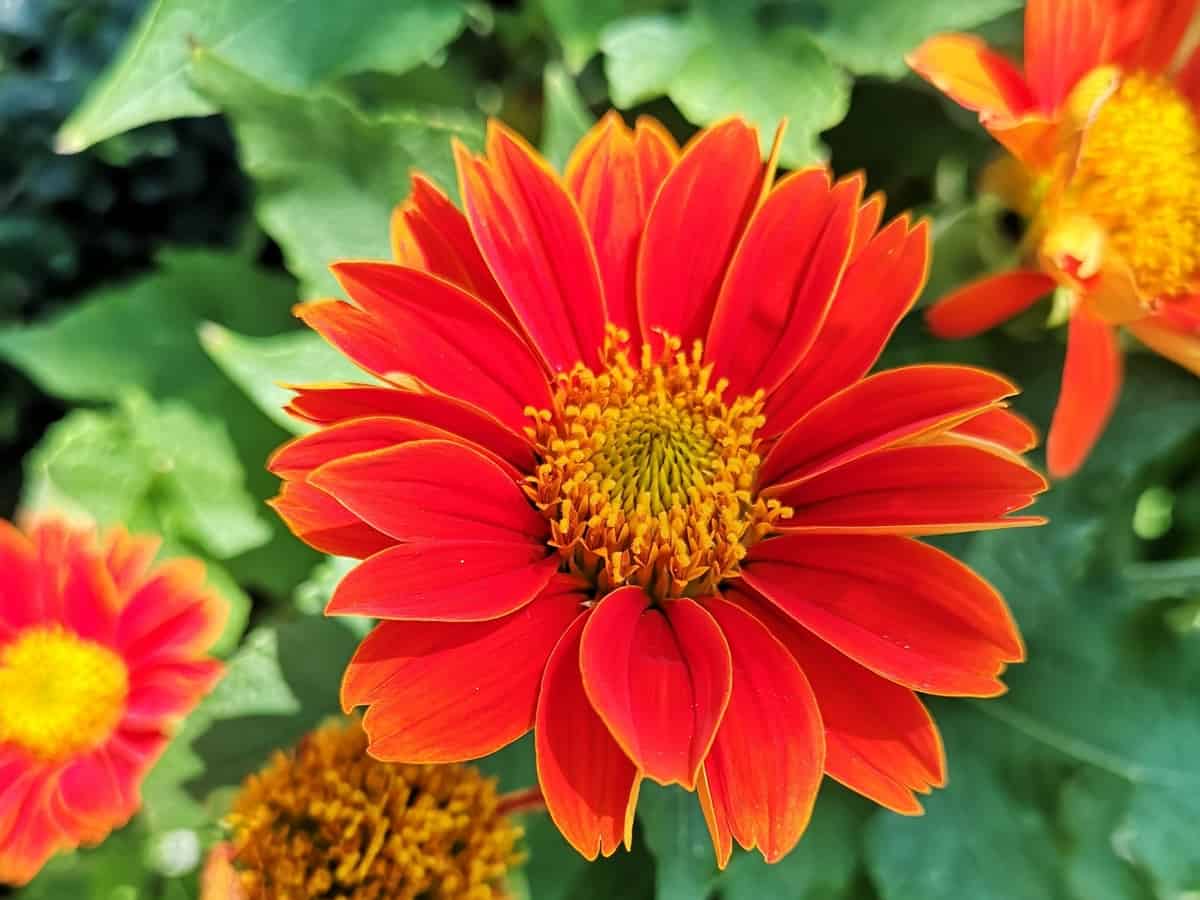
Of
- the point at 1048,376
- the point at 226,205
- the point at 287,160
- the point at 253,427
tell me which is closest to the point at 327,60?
the point at 287,160

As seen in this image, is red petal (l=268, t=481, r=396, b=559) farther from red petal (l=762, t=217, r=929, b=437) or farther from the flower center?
red petal (l=762, t=217, r=929, b=437)

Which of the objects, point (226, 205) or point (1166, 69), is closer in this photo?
point (1166, 69)

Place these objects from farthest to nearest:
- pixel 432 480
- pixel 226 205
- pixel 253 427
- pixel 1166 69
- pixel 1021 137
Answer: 1. pixel 226 205
2. pixel 253 427
3. pixel 1166 69
4. pixel 1021 137
5. pixel 432 480

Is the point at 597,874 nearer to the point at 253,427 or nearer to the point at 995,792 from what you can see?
the point at 995,792

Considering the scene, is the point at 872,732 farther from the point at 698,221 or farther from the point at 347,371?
the point at 347,371

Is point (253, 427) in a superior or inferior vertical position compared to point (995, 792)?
superior

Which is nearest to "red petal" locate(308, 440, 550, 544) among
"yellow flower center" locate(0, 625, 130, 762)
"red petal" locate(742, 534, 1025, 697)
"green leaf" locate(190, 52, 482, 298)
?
"red petal" locate(742, 534, 1025, 697)

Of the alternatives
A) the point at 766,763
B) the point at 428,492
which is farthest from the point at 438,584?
the point at 766,763

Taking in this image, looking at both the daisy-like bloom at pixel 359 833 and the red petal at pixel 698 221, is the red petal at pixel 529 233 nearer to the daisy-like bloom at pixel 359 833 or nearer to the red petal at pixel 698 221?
the red petal at pixel 698 221
